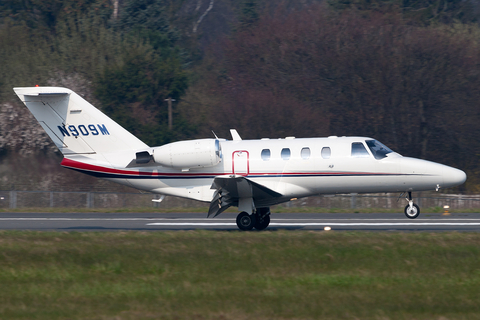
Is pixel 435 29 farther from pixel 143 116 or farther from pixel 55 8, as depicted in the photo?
pixel 55 8

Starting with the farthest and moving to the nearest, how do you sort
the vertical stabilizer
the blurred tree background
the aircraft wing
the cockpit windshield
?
1. the blurred tree background
2. the vertical stabilizer
3. the cockpit windshield
4. the aircraft wing

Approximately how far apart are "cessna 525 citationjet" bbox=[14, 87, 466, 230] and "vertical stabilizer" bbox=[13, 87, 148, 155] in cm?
7

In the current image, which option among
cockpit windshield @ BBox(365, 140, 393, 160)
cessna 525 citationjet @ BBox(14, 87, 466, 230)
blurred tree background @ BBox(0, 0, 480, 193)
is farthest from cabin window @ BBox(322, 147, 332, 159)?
blurred tree background @ BBox(0, 0, 480, 193)

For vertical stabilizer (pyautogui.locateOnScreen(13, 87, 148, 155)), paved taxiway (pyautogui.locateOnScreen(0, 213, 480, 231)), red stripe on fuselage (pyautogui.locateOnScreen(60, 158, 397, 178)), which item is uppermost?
vertical stabilizer (pyautogui.locateOnScreen(13, 87, 148, 155))

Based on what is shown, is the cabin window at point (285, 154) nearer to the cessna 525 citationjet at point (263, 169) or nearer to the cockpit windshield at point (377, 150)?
the cessna 525 citationjet at point (263, 169)

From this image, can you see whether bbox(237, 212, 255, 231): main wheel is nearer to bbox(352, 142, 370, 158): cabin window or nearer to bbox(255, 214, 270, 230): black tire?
bbox(255, 214, 270, 230): black tire

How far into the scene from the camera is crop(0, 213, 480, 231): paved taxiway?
18109 millimetres

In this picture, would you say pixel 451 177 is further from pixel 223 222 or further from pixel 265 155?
pixel 223 222

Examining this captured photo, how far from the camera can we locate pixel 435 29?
39.6 m

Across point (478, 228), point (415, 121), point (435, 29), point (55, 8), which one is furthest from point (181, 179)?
point (55, 8)

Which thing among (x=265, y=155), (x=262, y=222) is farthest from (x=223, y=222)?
(x=265, y=155)

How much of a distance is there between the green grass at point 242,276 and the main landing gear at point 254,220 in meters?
1.89

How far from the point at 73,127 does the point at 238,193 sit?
5405 millimetres

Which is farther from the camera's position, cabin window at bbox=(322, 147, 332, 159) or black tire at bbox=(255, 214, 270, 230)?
black tire at bbox=(255, 214, 270, 230)
